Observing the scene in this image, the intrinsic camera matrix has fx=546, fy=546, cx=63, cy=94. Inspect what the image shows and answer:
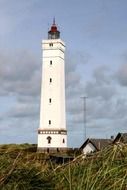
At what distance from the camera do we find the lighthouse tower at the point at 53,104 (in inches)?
3061

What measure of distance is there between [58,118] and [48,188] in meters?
70.2

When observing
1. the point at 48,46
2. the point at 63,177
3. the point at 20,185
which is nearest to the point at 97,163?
the point at 63,177

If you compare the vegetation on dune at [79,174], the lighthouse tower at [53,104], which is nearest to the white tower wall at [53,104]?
the lighthouse tower at [53,104]

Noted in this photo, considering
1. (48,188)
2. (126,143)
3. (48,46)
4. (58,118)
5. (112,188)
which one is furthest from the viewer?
(48,46)

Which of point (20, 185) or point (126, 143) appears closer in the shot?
point (20, 185)

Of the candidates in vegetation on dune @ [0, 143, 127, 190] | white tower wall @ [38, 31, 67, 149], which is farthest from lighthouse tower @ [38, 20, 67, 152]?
vegetation on dune @ [0, 143, 127, 190]

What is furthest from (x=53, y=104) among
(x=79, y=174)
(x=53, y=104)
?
(x=79, y=174)

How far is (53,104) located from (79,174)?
7006 cm

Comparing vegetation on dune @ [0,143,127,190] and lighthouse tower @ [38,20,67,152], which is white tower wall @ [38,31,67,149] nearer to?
lighthouse tower @ [38,20,67,152]

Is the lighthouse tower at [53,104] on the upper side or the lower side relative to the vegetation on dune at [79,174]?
upper

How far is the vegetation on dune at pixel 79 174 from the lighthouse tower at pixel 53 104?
227ft

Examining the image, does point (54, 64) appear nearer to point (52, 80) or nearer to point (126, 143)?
point (52, 80)

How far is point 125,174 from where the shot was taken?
22.9 ft

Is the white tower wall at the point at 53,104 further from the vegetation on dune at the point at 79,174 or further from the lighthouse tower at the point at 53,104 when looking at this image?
the vegetation on dune at the point at 79,174
